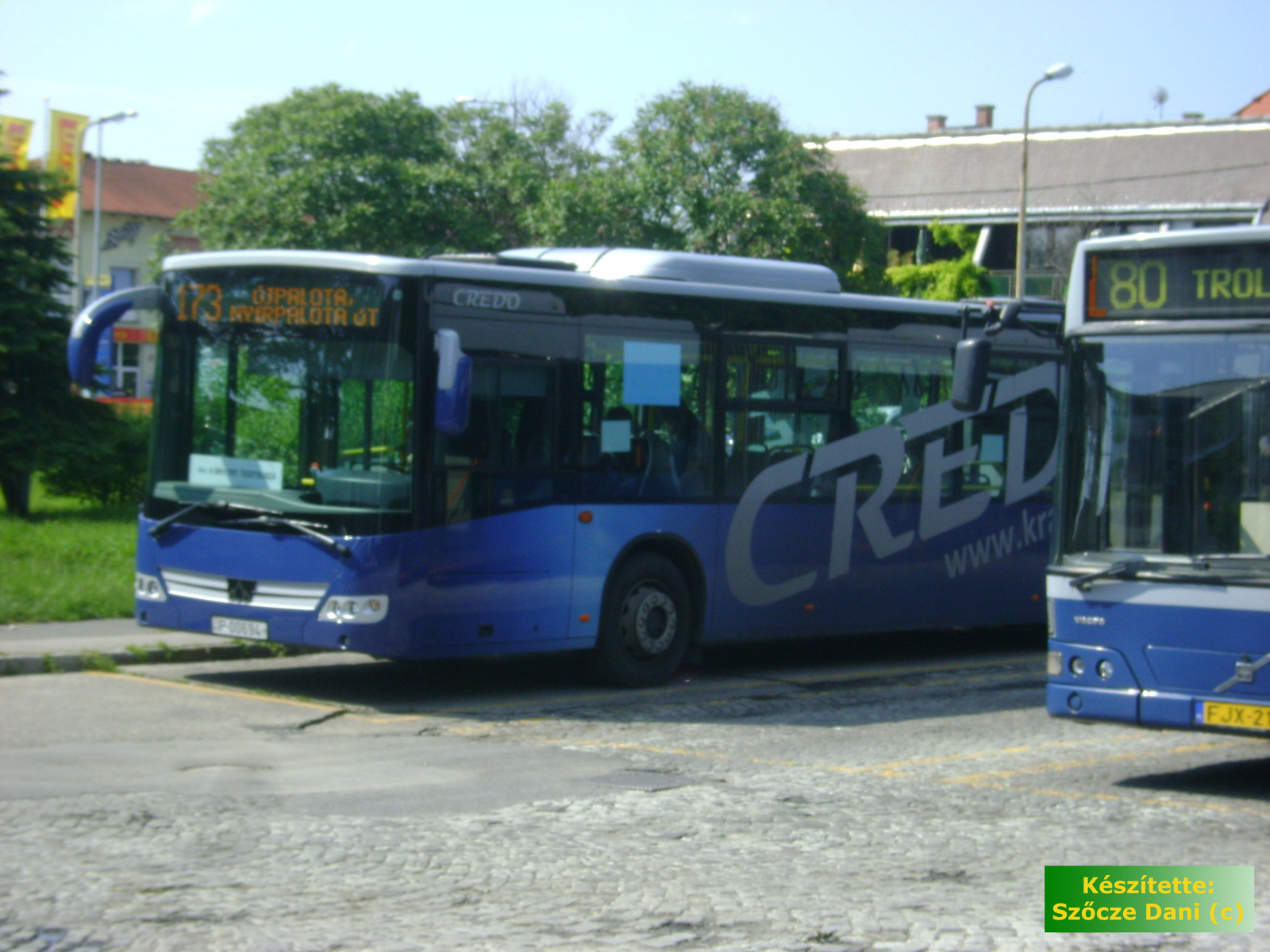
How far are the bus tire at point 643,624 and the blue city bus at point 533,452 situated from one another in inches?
0.9

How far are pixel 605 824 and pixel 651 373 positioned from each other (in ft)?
17.7

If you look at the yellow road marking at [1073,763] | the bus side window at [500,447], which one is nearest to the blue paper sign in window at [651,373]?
the bus side window at [500,447]

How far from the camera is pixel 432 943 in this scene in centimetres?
554

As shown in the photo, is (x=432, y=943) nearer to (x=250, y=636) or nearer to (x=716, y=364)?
(x=250, y=636)

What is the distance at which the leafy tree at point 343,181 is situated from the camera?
2029 inches

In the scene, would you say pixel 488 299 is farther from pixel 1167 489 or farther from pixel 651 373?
pixel 1167 489

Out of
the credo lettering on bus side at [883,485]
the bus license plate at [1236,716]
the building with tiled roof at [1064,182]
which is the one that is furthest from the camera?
the building with tiled roof at [1064,182]

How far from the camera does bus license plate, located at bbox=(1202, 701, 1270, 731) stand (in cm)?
834

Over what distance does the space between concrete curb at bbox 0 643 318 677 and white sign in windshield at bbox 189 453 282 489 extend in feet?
3.86

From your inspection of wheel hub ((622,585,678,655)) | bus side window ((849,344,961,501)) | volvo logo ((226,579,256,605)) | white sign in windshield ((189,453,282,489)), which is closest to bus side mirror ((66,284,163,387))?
white sign in windshield ((189,453,282,489))

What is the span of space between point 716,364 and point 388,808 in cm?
585

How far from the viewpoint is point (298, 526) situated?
11.1 m

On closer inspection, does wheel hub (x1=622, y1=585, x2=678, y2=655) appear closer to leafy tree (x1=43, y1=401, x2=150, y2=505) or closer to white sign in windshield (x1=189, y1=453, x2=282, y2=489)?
white sign in windshield (x1=189, y1=453, x2=282, y2=489)

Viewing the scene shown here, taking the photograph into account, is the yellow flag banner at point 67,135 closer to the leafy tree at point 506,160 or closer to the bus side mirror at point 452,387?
the leafy tree at point 506,160
